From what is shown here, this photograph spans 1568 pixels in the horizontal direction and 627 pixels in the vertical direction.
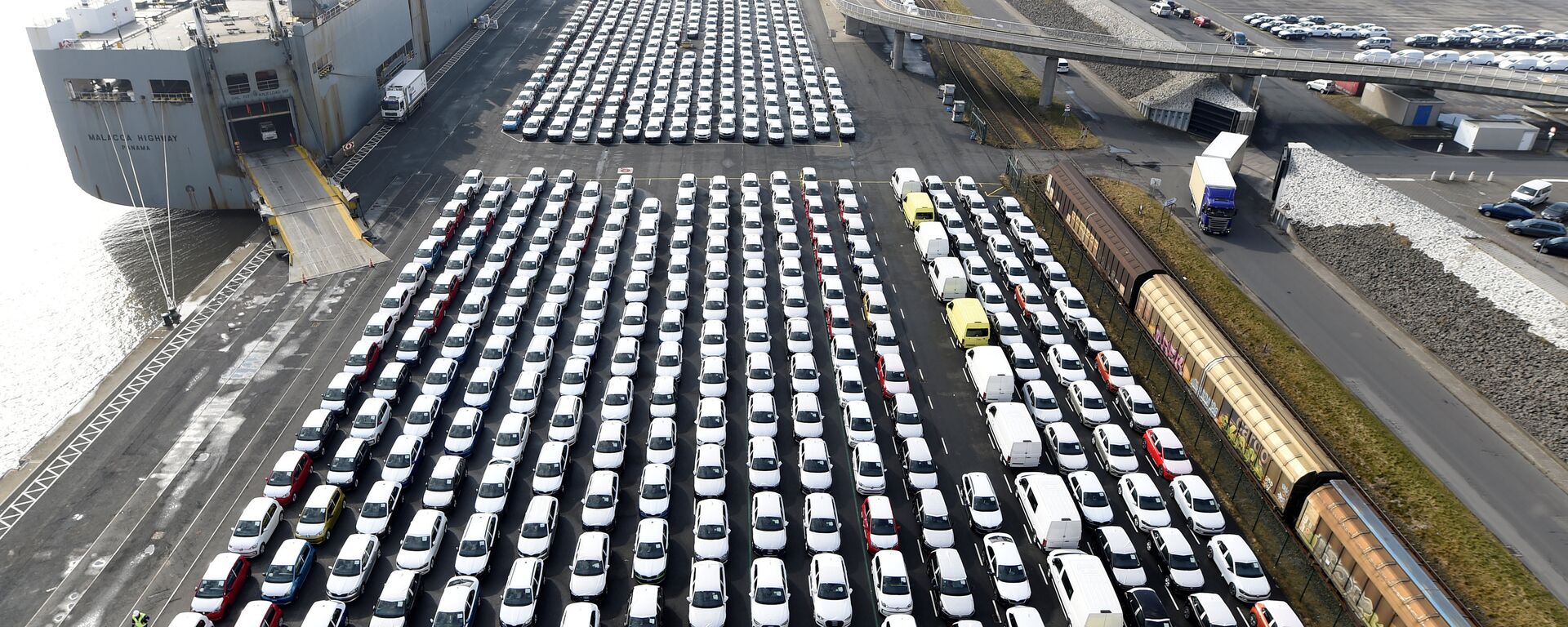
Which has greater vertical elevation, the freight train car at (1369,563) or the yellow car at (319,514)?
the freight train car at (1369,563)

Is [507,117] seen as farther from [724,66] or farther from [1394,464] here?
[1394,464]

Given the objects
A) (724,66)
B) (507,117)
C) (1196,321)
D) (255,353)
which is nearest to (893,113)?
(724,66)

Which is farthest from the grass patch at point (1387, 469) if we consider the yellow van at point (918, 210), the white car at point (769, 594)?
the white car at point (769, 594)

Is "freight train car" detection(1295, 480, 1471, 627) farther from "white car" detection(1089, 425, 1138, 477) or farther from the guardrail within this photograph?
the guardrail

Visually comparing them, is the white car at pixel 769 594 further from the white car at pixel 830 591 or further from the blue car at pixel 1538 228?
the blue car at pixel 1538 228

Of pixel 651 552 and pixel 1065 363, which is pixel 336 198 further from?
pixel 1065 363

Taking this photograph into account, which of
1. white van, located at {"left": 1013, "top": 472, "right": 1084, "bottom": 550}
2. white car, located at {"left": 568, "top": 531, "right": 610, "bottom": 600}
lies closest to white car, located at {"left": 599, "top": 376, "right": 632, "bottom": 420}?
white car, located at {"left": 568, "top": 531, "right": 610, "bottom": 600}
